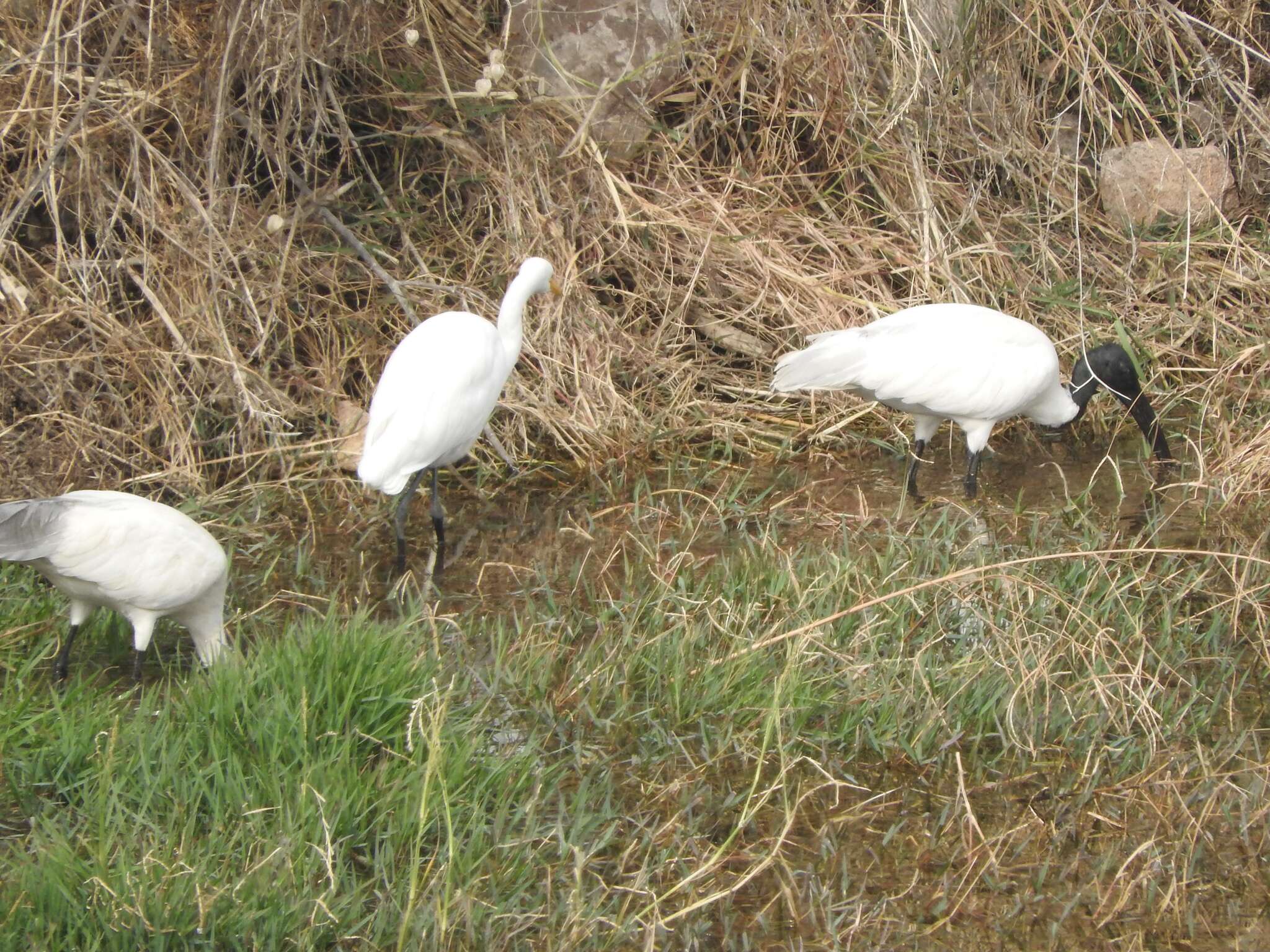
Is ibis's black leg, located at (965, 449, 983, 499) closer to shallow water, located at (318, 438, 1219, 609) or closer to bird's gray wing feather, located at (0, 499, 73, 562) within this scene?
shallow water, located at (318, 438, 1219, 609)

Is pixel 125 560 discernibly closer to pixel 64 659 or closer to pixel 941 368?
pixel 64 659

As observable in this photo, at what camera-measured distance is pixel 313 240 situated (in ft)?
18.4

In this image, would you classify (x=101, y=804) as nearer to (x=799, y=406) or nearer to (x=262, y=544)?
(x=262, y=544)

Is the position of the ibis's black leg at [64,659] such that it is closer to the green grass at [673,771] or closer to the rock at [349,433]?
the green grass at [673,771]

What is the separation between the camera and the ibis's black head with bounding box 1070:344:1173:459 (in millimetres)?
5363

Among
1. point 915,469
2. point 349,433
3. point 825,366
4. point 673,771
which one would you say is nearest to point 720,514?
point 825,366

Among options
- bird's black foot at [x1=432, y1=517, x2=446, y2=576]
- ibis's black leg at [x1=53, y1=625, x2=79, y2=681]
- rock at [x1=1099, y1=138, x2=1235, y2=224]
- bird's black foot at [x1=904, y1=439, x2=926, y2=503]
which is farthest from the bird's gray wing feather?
rock at [x1=1099, y1=138, x2=1235, y2=224]

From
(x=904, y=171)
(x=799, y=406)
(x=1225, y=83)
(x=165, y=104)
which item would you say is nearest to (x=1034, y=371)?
(x=799, y=406)

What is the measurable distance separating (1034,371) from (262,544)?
272cm

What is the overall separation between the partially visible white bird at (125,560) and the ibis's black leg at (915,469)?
257 centimetres

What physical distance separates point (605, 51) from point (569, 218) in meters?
0.81

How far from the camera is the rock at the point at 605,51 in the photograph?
19.7ft

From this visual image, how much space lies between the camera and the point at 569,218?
587cm

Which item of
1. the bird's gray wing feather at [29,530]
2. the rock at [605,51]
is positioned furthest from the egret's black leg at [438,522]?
the rock at [605,51]
